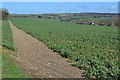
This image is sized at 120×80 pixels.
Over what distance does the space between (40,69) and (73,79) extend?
2.12 meters

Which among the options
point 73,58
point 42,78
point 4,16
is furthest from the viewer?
point 4,16

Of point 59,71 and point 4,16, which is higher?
point 4,16

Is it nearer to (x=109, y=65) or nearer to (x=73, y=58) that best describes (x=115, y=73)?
(x=109, y=65)

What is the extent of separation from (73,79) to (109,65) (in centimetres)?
416

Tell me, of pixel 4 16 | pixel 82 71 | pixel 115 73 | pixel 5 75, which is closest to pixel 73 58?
pixel 82 71

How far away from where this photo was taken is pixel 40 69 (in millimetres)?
13945

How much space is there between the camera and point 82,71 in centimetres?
1463

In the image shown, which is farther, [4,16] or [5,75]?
[4,16]

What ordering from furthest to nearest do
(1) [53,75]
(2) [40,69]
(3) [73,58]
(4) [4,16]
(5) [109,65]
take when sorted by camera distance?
(4) [4,16], (3) [73,58], (5) [109,65], (2) [40,69], (1) [53,75]

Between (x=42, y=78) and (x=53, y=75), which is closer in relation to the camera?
(x=42, y=78)

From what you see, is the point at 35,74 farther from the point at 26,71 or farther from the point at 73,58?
the point at 73,58

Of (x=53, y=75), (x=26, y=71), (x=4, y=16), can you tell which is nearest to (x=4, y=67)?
(x=26, y=71)

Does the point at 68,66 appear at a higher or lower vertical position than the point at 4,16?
lower

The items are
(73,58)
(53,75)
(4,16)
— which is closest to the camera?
(53,75)
